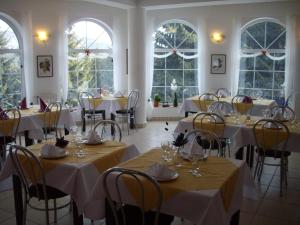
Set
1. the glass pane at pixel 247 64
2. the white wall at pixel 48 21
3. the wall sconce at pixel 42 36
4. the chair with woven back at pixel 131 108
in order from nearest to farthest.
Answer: the white wall at pixel 48 21, the chair with woven back at pixel 131 108, the wall sconce at pixel 42 36, the glass pane at pixel 247 64

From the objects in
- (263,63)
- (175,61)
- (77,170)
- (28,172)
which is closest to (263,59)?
(263,63)

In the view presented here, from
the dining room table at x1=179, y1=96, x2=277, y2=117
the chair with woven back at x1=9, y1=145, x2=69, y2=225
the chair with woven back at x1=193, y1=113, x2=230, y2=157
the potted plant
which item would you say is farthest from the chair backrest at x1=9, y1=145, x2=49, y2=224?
the potted plant

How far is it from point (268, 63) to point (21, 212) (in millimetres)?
7463

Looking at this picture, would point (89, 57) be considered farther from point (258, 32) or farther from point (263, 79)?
point (263, 79)

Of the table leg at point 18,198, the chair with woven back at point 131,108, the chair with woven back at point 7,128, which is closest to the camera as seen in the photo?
the table leg at point 18,198

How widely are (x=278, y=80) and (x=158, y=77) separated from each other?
3.18 meters

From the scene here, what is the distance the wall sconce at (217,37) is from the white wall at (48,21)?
2.48 m

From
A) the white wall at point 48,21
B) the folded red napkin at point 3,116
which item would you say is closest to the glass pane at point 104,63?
the white wall at point 48,21

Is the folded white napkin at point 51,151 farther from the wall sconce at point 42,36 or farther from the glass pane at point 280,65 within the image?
the glass pane at point 280,65

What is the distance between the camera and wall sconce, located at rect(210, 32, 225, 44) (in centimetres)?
891

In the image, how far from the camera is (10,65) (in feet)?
25.7

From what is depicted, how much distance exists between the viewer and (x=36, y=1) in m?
7.84

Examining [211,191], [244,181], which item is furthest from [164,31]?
[211,191]

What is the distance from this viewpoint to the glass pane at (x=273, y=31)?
867cm
